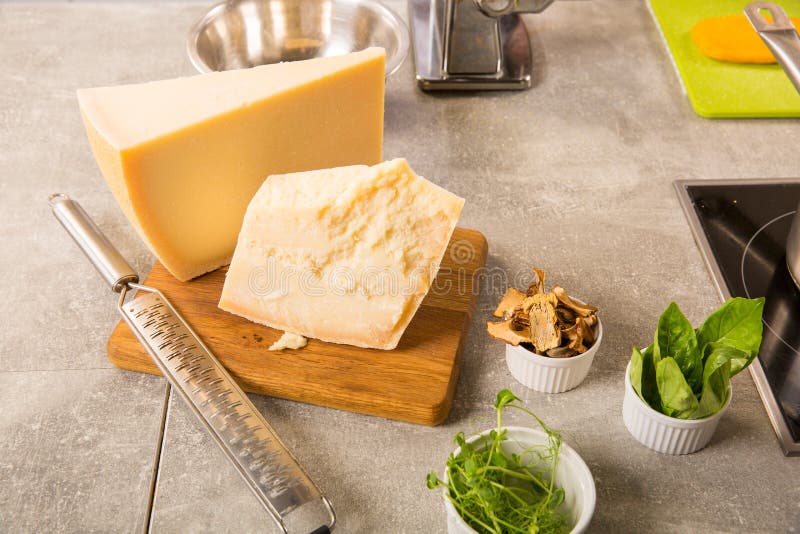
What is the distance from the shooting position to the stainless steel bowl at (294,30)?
1399mm

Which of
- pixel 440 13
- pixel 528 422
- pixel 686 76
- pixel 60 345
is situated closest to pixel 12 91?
pixel 60 345

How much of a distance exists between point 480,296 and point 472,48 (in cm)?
58

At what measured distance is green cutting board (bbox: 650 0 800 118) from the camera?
4.52 ft

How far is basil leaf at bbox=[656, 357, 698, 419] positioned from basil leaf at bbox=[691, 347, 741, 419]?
0.01 meters

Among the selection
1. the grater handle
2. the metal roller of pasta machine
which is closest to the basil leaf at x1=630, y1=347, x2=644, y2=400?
the grater handle

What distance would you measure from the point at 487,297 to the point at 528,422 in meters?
0.21

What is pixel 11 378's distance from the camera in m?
0.97

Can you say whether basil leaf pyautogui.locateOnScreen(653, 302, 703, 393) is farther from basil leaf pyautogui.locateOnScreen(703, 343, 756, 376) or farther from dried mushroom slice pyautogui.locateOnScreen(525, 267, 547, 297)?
dried mushroom slice pyautogui.locateOnScreen(525, 267, 547, 297)

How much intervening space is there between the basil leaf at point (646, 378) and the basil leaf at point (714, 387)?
0.05 metres

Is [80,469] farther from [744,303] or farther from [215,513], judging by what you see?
[744,303]

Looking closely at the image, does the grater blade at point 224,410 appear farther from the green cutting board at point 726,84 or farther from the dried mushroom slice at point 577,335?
the green cutting board at point 726,84

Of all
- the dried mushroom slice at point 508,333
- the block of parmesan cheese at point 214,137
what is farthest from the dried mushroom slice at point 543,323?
the block of parmesan cheese at point 214,137

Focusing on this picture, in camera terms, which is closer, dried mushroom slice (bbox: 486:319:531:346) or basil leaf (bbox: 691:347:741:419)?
basil leaf (bbox: 691:347:741:419)

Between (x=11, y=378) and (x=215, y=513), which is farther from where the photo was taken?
(x=11, y=378)
